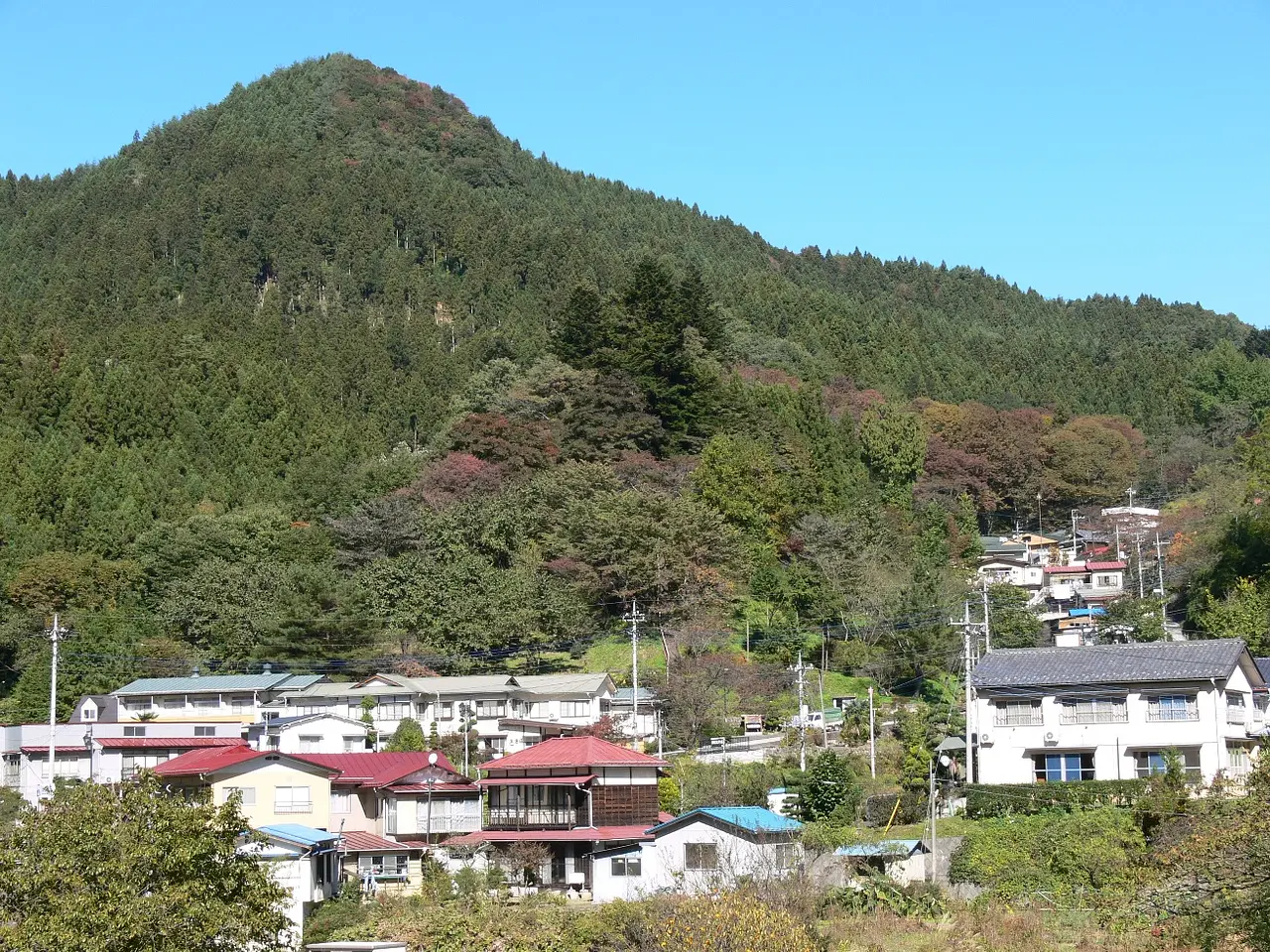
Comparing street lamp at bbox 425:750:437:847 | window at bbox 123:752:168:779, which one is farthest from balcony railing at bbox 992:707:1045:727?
window at bbox 123:752:168:779

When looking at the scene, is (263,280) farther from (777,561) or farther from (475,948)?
(475,948)

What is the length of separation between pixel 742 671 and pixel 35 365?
39753 millimetres

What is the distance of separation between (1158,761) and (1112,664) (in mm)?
2295

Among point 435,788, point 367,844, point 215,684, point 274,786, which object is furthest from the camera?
point 215,684

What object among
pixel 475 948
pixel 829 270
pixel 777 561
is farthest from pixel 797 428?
pixel 829 270

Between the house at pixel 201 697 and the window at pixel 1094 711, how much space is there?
22.1 metres

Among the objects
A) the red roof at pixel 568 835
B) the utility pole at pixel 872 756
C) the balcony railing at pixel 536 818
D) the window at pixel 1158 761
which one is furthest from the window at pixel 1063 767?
the balcony railing at pixel 536 818

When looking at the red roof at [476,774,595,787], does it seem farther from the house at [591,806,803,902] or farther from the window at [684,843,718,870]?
the window at [684,843,718,870]

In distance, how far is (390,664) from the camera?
43406 millimetres

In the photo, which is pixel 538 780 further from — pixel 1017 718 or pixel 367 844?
pixel 1017 718

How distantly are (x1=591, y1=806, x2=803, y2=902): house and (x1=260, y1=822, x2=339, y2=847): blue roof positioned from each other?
5.42m

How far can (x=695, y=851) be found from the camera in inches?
1120

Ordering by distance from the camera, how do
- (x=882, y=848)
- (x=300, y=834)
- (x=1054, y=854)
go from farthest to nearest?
1. (x=300, y=834)
2. (x=882, y=848)
3. (x=1054, y=854)

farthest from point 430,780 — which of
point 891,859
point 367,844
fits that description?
point 891,859
